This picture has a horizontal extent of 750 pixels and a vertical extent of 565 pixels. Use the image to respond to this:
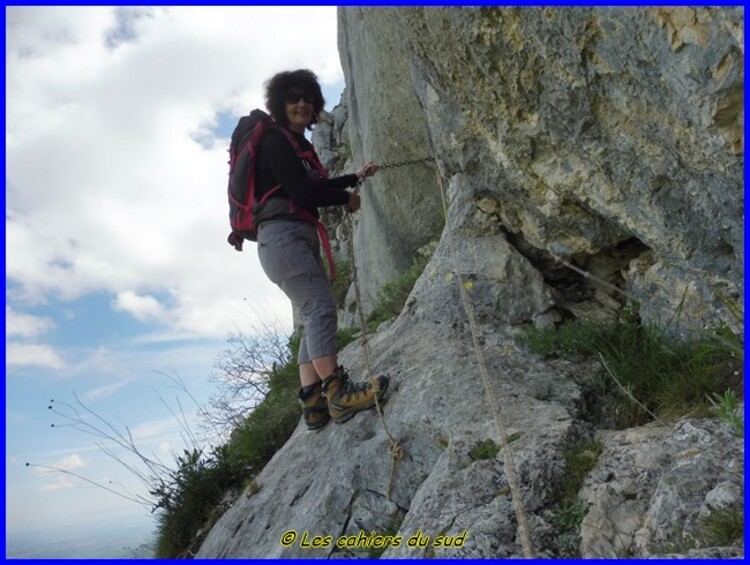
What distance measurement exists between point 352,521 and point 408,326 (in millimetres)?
2166

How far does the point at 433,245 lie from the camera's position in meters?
8.81

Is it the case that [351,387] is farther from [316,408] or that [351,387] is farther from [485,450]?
[485,450]

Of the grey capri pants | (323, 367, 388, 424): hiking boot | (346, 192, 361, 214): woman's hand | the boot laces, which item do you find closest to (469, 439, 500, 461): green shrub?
(323, 367, 388, 424): hiking boot

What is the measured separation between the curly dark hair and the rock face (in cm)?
89

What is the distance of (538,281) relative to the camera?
5.67 m

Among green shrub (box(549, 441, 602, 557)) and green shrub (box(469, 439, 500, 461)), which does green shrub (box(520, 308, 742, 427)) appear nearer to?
green shrub (box(549, 441, 602, 557))

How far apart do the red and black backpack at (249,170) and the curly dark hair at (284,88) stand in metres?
0.27

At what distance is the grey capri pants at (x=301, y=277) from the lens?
16.7 feet

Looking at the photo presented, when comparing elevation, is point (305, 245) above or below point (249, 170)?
below

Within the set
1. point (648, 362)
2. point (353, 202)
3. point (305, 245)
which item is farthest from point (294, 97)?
point (648, 362)

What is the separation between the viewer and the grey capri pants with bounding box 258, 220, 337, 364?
16.7 feet

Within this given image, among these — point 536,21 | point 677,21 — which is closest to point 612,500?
point 677,21

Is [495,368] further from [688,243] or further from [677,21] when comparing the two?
[677,21]

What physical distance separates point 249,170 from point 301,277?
90cm
